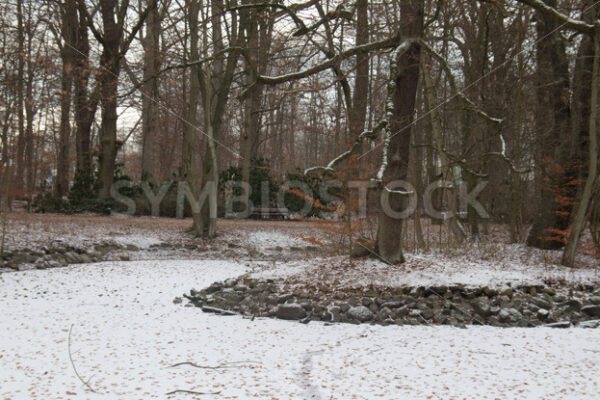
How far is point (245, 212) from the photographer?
19.6 m

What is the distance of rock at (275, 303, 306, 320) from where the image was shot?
5.88 metres

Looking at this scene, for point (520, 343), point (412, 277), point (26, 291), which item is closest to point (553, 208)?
point (412, 277)

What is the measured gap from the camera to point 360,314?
5.78 metres

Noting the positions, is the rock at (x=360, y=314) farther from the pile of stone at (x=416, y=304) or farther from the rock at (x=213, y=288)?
the rock at (x=213, y=288)

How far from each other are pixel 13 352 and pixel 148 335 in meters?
1.29

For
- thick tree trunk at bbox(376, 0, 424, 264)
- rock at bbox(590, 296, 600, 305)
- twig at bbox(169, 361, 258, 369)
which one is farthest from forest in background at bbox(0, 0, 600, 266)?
twig at bbox(169, 361, 258, 369)

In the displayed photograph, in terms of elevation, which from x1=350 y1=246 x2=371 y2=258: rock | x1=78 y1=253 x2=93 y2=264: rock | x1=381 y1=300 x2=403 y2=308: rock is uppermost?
x1=350 y1=246 x2=371 y2=258: rock

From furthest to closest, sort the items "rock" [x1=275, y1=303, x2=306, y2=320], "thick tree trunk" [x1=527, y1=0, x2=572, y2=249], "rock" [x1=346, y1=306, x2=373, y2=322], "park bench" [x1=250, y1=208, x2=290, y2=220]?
1. "park bench" [x1=250, y1=208, x2=290, y2=220]
2. "thick tree trunk" [x1=527, y1=0, x2=572, y2=249]
3. "rock" [x1=275, y1=303, x2=306, y2=320]
4. "rock" [x1=346, y1=306, x2=373, y2=322]

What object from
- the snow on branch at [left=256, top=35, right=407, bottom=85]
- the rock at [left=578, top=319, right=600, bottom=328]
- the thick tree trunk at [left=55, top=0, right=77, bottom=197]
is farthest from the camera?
the thick tree trunk at [left=55, top=0, right=77, bottom=197]

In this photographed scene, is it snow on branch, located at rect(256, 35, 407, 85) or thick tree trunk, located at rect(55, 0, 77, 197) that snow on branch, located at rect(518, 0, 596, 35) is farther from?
thick tree trunk, located at rect(55, 0, 77, 197)

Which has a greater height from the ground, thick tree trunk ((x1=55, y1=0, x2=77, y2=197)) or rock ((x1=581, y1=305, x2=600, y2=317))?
thick tree trunk ((x1=55, y1=0, x2=77, y2=197))

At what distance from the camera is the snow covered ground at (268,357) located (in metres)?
3.71

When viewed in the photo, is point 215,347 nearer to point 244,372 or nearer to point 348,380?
point 244,372

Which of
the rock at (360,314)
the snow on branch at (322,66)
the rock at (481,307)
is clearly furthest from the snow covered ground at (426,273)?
the snow on branch at (322,66)
